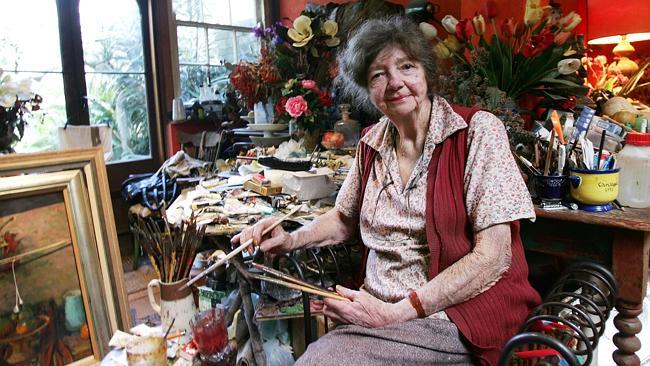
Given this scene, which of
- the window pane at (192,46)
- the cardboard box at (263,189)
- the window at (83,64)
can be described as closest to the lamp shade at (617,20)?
the cardboard box at (263,189)

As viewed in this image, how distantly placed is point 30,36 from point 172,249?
10.8 ft

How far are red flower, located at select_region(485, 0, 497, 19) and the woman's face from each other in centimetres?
85

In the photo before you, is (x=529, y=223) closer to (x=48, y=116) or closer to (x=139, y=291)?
(x=139, y=291)

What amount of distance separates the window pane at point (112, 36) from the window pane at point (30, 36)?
23 centimetres

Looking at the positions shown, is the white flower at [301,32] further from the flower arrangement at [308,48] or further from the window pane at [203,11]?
the window pane at [203,11]

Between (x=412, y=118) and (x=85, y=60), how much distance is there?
3531mm

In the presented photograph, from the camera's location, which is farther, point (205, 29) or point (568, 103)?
point (205, 29)

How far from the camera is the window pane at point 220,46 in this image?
4594mm

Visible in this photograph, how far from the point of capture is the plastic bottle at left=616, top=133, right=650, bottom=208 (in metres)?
1.42

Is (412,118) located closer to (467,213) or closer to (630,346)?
(467,213)

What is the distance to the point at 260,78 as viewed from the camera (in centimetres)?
272

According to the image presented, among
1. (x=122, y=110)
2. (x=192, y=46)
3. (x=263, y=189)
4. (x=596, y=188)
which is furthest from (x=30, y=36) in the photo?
(x=596, y=188)

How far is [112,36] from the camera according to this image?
410cm

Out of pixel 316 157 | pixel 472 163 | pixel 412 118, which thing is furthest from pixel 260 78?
pixel 472 163
